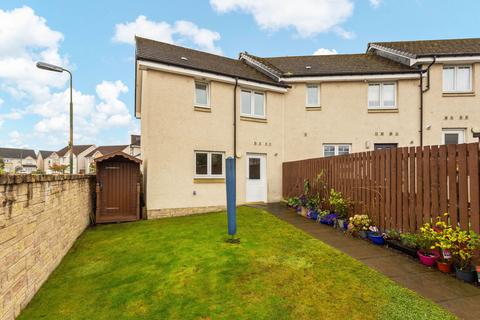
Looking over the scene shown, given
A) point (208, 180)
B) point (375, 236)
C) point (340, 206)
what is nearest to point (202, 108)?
point (208, 180)

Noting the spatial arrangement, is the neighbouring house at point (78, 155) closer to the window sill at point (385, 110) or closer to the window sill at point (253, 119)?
the window sill at point (253, 119)

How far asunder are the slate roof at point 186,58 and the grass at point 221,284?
7511mm

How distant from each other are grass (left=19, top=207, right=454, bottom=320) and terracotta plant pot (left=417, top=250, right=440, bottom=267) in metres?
1.10

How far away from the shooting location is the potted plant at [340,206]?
7320 millimetres

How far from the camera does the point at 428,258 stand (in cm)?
439

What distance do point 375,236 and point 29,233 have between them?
6772 millimetres

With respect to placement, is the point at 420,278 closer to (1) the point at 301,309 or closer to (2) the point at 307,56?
(1) the point at 301,309

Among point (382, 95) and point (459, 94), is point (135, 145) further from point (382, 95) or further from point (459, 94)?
point (459, 94)

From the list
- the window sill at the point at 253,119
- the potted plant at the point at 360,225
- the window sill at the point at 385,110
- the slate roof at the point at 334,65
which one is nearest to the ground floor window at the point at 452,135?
the window sill at the point at 385,110

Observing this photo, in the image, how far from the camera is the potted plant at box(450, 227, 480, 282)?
3.85 m

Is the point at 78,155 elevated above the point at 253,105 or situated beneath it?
situated beneath

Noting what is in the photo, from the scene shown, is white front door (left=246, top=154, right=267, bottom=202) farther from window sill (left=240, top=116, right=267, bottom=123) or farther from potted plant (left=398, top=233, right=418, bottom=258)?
potted plant (left=398, top=233, right=418, bottom=258)

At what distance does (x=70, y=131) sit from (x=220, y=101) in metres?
6.67

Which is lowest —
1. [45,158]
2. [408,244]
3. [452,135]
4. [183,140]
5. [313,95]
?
[408,244]
